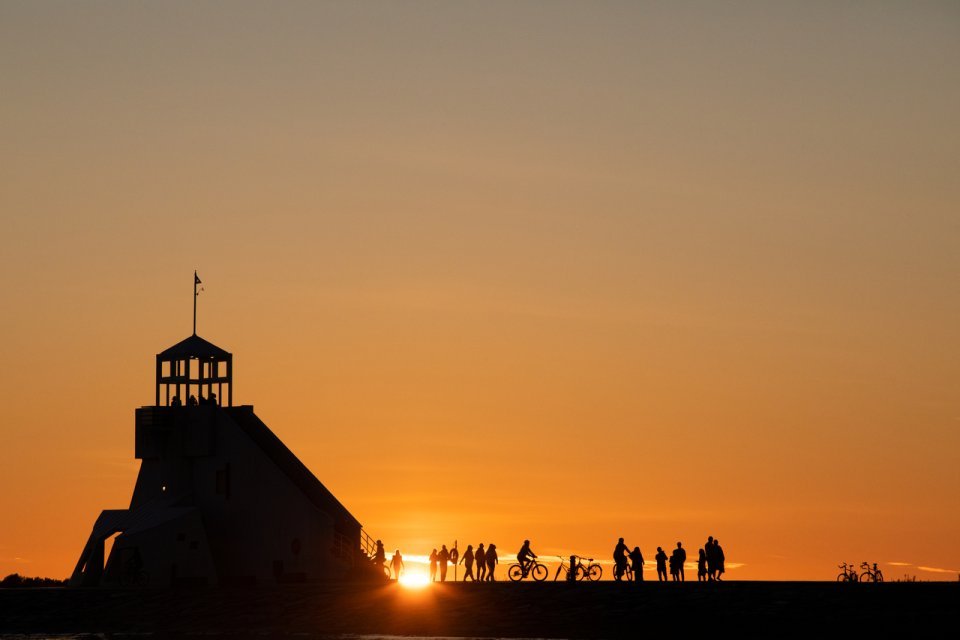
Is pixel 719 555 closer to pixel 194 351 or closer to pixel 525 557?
pixel 525 557

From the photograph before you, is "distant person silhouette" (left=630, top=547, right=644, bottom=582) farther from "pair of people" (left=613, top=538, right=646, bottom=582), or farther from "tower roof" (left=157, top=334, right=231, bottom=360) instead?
"tower roof" (left=157, top=334, right=231, bottom=360)

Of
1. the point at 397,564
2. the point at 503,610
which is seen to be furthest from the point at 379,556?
the point at 503,610

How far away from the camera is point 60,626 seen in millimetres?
76562

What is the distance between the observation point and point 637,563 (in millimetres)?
73812

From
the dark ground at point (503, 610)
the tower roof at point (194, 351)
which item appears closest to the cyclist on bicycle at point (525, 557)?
the dark ground at point (503, 610)

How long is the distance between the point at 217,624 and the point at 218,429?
2191cm

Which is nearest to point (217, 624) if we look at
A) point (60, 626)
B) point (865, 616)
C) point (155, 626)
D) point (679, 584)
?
point (155, 626)

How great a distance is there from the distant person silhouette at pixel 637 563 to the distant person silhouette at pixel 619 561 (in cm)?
36

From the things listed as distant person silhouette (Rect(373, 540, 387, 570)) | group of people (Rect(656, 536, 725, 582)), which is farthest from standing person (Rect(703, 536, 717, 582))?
Answer: distant person silhouette (Rect(373, 540, 387, 570))

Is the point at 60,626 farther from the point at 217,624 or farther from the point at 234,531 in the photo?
the point at 234,531

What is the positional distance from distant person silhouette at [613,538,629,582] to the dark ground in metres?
1.30

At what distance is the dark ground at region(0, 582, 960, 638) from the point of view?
61.7m

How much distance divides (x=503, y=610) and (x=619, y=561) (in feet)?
24.8

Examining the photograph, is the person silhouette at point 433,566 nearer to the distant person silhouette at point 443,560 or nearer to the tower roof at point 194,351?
the distant person silhouette at point 443,560
